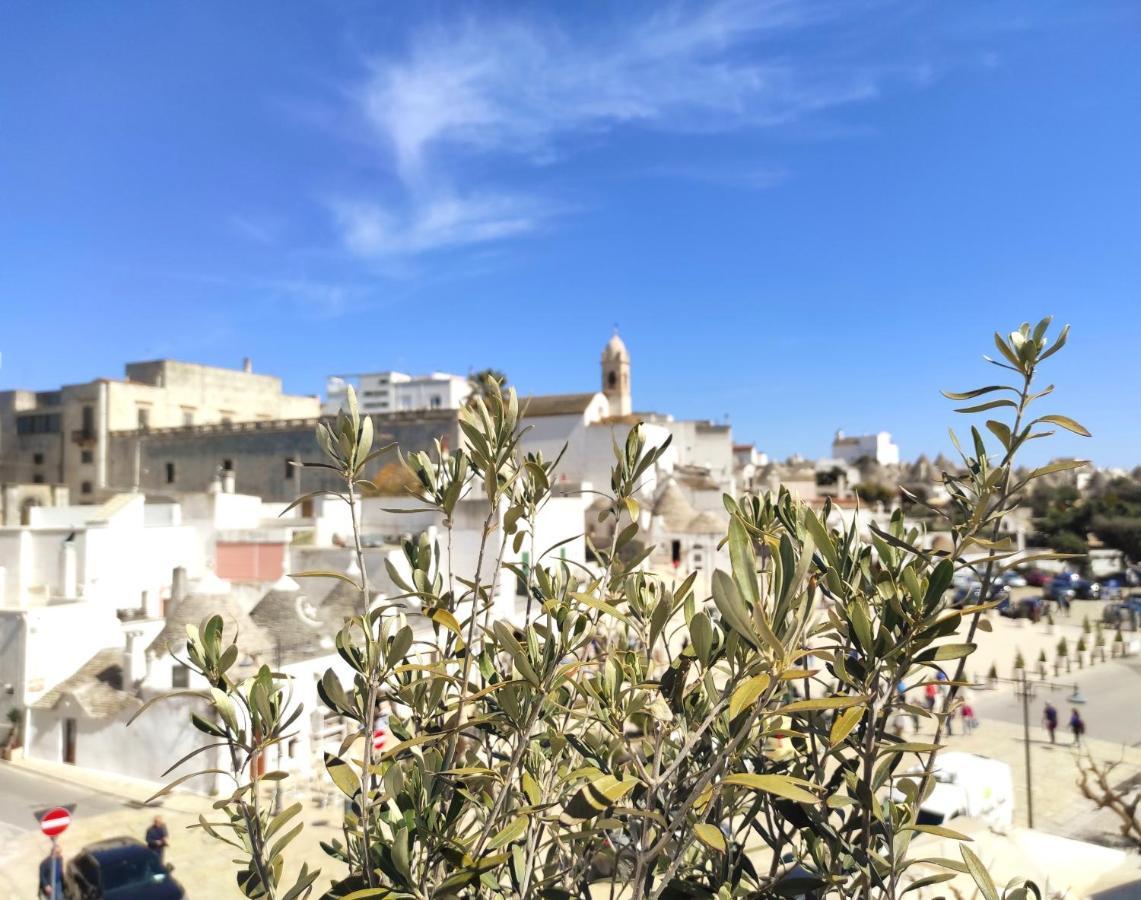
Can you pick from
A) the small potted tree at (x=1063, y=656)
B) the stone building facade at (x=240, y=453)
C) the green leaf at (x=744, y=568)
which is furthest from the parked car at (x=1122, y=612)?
the green leaf at (x=744, y=568)

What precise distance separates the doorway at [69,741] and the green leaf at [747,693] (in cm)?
1625

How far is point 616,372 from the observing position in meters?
52.6

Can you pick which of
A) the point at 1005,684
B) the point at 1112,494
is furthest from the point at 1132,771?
the point at 1112,494

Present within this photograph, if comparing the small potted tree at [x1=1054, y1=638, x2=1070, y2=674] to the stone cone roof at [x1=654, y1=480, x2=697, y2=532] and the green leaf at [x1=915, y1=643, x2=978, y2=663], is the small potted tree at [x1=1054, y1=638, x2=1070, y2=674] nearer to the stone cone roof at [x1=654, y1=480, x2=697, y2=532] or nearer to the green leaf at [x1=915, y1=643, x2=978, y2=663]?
the stone cone roof at [x1=654, y1=480, x2=697, y2=532]

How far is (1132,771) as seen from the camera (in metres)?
15.9

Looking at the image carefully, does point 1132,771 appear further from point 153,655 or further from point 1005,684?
point 153,655

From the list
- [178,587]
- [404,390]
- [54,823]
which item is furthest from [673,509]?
[404,390]

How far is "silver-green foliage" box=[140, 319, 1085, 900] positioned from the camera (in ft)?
6.01

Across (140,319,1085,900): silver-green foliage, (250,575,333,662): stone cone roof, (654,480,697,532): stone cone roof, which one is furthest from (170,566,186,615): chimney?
(654,480,697,532): stone cone roof

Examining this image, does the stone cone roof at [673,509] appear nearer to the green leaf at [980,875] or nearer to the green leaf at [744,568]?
the green leaf at [980,875]

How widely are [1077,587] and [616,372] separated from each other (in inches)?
1088

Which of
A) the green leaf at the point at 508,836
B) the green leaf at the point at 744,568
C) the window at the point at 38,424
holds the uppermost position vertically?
the window at the point at 38,424

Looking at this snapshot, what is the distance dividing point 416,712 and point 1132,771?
18.2 m

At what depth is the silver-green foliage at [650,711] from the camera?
6.01 feet
